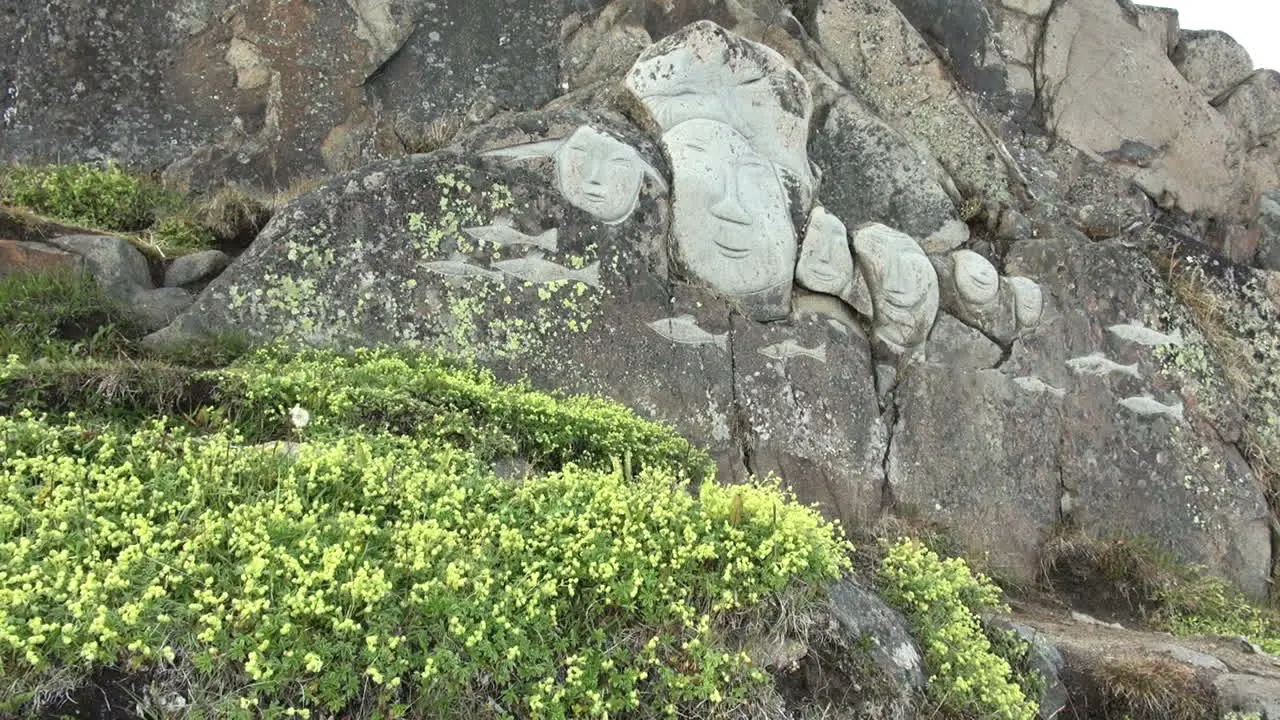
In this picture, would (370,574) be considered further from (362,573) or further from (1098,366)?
(1098,366)

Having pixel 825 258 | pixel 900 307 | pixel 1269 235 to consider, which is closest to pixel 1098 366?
pixel 900 307

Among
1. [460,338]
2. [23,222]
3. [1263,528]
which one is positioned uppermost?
[23,222]

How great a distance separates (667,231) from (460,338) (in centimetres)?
151

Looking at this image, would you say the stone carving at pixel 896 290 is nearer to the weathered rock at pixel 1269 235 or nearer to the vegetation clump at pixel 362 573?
the vegetation clump at pixel 362 573

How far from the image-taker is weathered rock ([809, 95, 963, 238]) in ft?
26.4

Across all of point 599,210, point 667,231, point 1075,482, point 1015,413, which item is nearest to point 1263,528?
point 1075,482

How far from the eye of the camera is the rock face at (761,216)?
6074 mm

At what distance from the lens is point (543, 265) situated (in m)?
6.20

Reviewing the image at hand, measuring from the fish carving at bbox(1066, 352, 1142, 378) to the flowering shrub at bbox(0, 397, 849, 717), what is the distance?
3924mm

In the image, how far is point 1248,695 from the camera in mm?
4777

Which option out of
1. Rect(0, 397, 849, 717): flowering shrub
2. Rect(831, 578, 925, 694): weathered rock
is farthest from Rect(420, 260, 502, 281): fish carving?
Rect(831, 578, 925, 694): weathered rock

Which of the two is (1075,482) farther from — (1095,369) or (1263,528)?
(1263,528)

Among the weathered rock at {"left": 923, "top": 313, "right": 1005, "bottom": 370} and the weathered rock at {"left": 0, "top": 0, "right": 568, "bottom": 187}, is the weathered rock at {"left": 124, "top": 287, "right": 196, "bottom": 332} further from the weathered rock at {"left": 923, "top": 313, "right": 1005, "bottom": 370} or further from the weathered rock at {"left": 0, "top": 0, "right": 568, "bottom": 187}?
the weathered rock at {"left": 923, "top": 313, "right": 1005, "bottom": 370}

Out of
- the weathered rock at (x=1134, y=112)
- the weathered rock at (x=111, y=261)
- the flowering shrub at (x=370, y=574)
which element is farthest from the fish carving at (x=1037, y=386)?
the weathered rock at (x=111, y=261)
